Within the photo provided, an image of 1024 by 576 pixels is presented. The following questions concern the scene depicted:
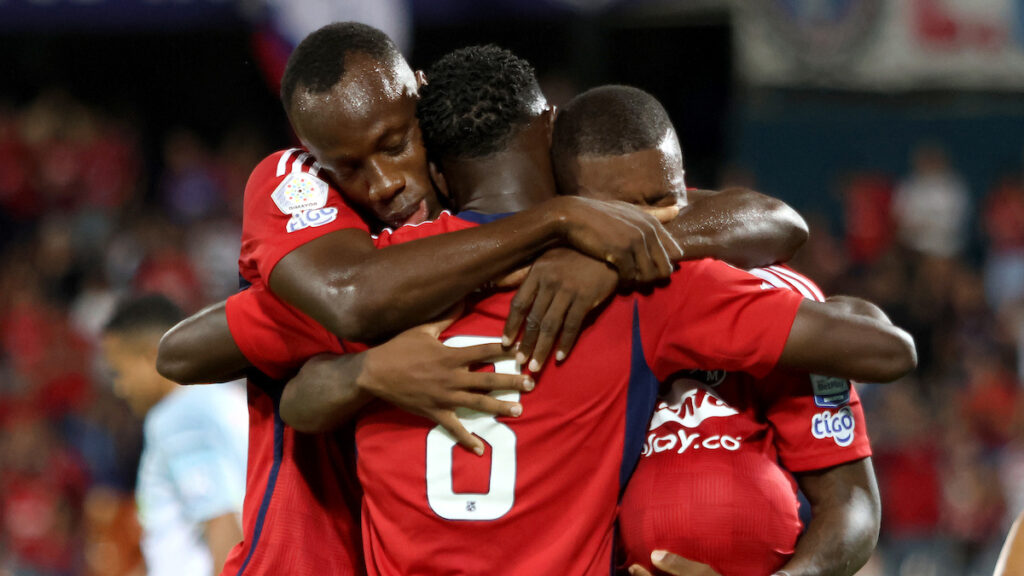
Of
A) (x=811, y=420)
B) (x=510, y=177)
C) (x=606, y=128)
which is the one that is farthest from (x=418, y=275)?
(x=811, y=420)

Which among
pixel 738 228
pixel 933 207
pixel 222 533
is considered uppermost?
pixel 738 228

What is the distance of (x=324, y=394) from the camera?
8.21 ft

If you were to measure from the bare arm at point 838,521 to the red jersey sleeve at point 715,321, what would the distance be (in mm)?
360

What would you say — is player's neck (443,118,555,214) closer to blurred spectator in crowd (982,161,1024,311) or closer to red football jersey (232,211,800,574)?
red football jersey (232,211,800,574)

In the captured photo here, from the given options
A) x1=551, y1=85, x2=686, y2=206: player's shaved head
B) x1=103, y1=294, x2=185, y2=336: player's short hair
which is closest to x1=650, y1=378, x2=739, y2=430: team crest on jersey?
x1=551, y1=85, x2=686, y2=206: player's shaved head

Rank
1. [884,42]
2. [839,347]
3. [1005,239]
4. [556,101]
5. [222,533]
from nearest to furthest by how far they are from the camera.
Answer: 1. [839,347]
2. [222,533]
3. [1005,239]
4. [884,42]
5. [556,101]

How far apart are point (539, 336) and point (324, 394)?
474 millimetres

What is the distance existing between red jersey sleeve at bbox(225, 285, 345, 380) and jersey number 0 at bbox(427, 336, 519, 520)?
1.05ft

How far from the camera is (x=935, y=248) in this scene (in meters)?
11.1

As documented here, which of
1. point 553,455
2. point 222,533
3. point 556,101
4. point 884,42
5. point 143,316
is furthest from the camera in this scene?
point 556,101

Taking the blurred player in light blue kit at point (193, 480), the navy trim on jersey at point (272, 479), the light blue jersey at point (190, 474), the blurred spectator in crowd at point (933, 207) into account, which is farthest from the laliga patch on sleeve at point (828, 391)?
the blurred spectator in crowd at point (933, 207)

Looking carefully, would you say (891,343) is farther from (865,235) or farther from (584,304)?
(865,235)

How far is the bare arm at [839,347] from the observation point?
7.59 ft

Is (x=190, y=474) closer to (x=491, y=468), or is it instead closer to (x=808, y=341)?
(x=491, y=468)
